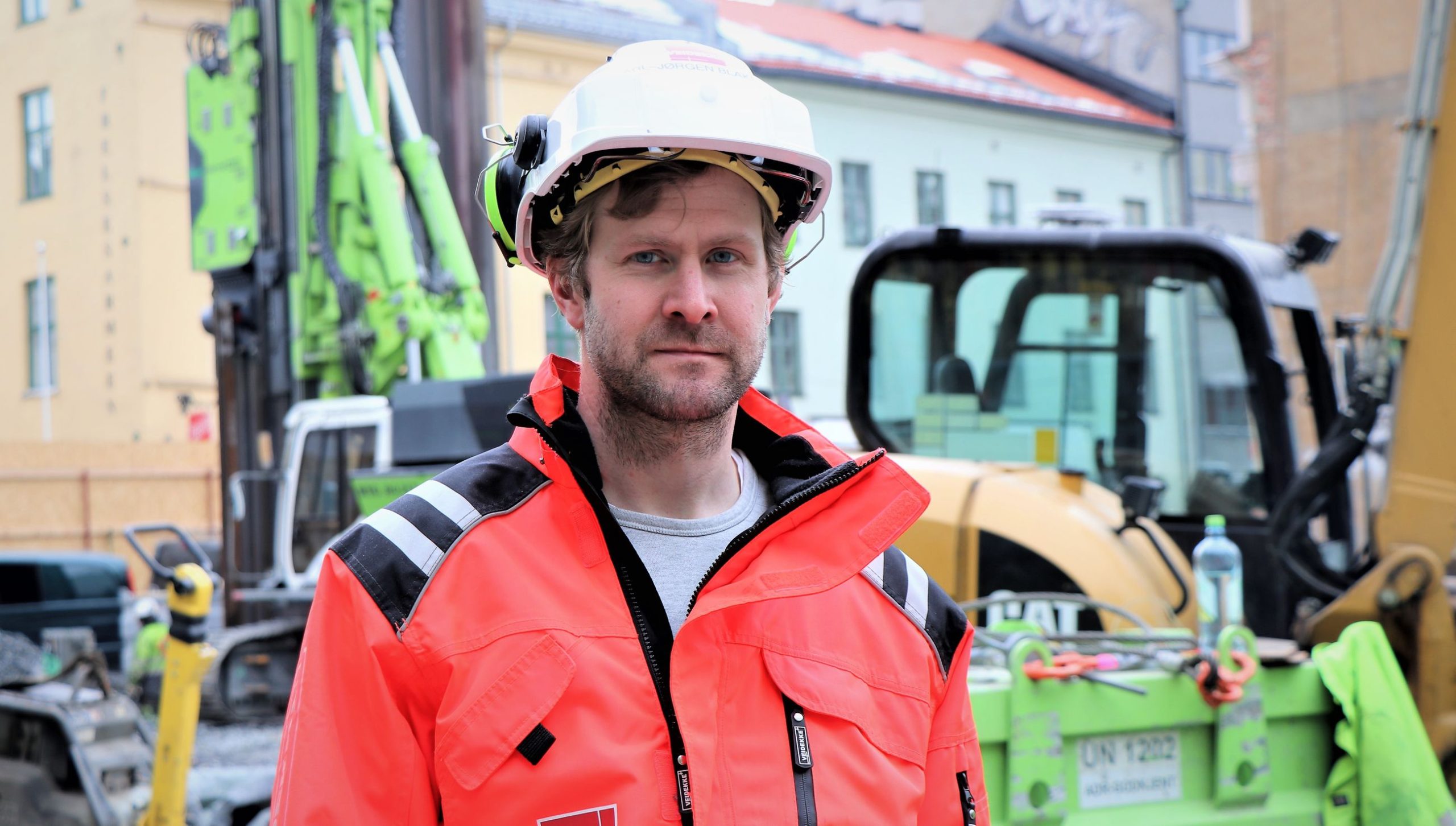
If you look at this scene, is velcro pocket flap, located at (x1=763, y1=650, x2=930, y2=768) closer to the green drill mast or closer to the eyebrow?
the eyebrow

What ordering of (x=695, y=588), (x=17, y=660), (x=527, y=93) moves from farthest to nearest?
(x=527, y=93), (x=17, y=660), (x=695, y=588)

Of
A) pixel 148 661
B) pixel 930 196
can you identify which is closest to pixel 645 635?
pixel 148 661

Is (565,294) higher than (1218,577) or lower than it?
higher

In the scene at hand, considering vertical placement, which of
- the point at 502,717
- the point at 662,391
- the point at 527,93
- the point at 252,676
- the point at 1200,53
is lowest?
the point at 252,676

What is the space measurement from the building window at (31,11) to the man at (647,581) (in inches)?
996

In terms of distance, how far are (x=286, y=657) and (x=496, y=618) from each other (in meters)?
8.71

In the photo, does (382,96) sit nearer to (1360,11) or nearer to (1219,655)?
(1219,655)

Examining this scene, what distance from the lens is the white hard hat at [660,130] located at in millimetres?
1741

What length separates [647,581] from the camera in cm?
169

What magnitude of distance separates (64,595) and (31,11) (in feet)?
57.3

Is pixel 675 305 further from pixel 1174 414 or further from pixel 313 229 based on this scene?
pixel 313 229

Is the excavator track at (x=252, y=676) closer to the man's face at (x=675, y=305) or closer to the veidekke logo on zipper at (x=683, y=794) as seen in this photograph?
the man's face at (x=675, y=305)

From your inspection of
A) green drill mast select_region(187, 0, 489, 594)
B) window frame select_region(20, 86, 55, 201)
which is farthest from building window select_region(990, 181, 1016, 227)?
green drill mast select_region(187, 0, 489, 594)

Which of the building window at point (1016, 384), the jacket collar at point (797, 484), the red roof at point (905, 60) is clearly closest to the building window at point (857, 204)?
the red roof at point (905, 60)
